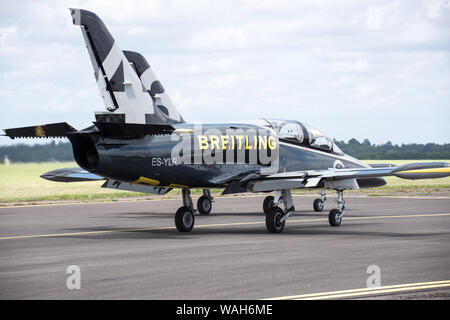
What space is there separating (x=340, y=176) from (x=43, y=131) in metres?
8.40

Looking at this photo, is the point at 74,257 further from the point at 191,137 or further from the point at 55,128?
the point at 191,137

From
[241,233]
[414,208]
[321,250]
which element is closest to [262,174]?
[241,233]

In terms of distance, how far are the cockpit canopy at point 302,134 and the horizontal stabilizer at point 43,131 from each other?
23.0 feet

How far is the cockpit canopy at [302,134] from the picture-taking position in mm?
24234

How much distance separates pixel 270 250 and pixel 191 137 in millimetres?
4992

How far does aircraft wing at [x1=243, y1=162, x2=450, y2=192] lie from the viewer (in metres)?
20.7

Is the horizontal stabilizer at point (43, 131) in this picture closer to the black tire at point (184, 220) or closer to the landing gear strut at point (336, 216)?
the black tire at point (184, 220)

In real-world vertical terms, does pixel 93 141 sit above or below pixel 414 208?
above

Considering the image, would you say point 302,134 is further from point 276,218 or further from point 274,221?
point 274,221

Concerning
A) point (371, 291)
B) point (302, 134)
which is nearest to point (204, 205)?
point (302, 134)

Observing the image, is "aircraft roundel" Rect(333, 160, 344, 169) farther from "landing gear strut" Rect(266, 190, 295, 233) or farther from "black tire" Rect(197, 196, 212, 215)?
"black tire" Rect(197, 196, 212, 215)

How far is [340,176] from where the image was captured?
22.2m

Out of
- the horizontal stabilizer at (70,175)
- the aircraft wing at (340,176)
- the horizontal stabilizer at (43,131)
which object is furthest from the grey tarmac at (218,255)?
the horizontal stabilizer at (43,131)

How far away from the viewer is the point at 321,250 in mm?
17297
